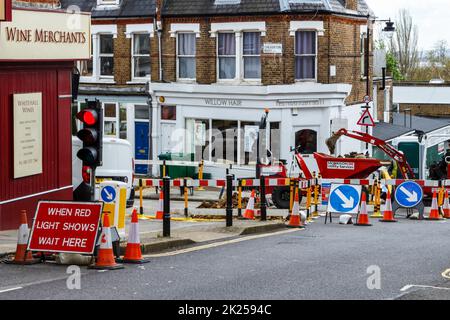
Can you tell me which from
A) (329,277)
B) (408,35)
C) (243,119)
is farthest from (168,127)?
(408,35)

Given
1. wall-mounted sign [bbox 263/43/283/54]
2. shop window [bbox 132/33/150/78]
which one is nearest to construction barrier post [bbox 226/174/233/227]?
wall-mounted sign [bbox 263/43/283/54]

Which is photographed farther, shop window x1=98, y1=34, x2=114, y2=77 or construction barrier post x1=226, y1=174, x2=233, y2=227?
shop window x1=98, y1=34, x2=114, y2=77

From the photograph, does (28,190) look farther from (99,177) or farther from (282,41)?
(282,41)

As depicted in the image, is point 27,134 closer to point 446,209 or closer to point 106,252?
point 106,252

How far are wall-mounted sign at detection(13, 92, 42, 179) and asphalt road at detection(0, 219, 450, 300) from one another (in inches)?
197

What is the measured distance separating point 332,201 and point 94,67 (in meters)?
18.8

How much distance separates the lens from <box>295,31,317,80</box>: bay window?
3703cm

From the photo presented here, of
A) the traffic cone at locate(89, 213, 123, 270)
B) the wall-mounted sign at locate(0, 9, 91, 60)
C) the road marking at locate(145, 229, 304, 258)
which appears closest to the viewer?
the traffic cone at locate(89, 213, 123, 270)

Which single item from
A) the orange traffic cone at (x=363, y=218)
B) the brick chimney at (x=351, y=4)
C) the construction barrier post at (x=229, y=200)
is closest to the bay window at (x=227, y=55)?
the brick chimney at (x=351, y=4)

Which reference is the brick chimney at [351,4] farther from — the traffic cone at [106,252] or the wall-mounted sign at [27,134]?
the traffic cone at [106,252]

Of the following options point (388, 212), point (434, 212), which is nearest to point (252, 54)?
point (434, 212)

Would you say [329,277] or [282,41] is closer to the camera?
[329,277]

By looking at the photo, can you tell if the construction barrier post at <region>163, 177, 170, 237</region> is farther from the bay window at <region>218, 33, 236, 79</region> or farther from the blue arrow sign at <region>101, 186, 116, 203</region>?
the bay window at <region>218, 33, 236, 79</region>

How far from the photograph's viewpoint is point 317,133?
3722 centimetres
